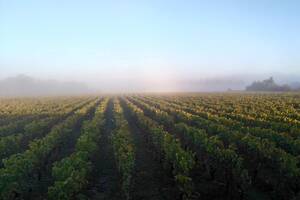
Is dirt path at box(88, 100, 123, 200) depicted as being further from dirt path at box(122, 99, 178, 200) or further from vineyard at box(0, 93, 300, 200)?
dirt path at box(122, 99, 178, 200)

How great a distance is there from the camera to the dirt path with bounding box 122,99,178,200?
12383 mm

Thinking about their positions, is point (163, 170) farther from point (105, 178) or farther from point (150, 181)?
point (105, 178)

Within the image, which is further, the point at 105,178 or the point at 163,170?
the point at 163,170

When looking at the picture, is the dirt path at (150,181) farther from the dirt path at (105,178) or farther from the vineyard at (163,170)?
the dirt path at (105,178)

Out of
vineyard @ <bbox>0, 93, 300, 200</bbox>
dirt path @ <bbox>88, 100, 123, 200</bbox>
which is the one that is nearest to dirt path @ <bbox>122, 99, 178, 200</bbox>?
vineyard @ <bbox>0, 93, 300, 200</bbox>

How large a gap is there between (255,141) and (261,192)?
9.87ft

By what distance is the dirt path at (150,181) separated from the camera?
1238cm

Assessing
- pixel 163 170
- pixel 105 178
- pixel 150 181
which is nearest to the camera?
pixel 150 181

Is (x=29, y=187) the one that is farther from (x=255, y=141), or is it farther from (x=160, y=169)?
(x=255, y=141)

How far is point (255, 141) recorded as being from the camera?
14648 mm

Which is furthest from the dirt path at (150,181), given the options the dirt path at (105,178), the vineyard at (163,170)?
the dirt path at (105,178)

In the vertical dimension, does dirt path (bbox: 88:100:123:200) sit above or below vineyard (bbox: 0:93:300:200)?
below

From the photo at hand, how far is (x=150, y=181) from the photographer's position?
1386cm

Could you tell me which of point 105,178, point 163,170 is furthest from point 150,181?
point 105,178
